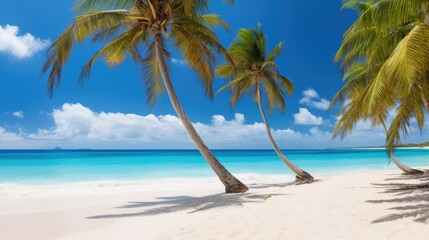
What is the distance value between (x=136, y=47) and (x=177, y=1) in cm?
197

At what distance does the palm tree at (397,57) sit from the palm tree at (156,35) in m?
4.17

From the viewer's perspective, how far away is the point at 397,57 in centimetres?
486

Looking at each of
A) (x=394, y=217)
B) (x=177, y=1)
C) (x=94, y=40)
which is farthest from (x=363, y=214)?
(x=94, y=40)

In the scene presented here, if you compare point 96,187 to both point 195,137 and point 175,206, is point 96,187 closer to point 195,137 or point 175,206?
point 195,137

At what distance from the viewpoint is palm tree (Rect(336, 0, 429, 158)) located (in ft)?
15.8

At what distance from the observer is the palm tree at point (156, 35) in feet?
29.1

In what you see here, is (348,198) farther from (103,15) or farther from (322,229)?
(103,15)

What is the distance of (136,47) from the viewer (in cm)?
1038

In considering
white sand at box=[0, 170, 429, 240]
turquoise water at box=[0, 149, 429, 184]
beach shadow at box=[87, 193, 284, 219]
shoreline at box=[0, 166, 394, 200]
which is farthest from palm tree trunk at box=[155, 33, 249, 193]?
turquoise water at box=[0, 149, 429, 184]

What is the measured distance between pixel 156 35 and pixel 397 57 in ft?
21.6

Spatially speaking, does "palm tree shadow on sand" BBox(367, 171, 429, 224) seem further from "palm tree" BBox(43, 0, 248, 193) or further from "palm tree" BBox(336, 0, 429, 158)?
"palm tree" BBox(43, 0, 248, 193)

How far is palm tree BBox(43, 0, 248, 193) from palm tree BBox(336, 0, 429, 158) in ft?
13.7

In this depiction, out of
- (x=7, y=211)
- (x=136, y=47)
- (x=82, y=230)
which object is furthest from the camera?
(x=136, y=47)

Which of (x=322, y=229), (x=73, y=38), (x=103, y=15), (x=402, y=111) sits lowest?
(x=322, y=229)
